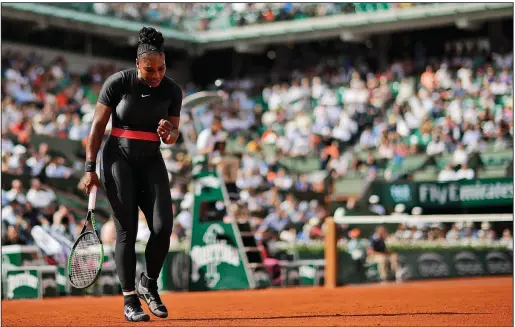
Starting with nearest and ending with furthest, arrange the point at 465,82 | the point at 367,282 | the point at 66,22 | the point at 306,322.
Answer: the point at 306,322 < the point at 367,282 < the point at 465,82 < the point at 66,22

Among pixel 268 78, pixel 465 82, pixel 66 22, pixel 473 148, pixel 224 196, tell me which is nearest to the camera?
pixel 224 196

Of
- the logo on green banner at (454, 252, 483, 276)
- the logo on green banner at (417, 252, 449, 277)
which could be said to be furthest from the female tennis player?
the logo on green banner at (454, 252, 483, 276)

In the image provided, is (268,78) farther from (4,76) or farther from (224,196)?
(224,196)

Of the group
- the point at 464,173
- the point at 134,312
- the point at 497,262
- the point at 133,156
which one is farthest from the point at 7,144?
the point at 134,312

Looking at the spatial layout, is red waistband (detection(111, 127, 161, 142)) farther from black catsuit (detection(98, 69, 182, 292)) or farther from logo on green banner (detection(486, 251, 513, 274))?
logo on green banner (detection(486, 251, 513, 274))

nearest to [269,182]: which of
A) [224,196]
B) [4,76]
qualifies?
[4,76]

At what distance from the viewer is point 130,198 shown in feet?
27.3

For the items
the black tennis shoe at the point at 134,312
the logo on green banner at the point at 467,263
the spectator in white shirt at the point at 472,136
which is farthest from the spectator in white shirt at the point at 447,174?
the black tennis shoe at the point at 134,312

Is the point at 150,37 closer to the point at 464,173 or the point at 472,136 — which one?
the point at 464,173

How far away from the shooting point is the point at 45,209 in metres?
19.2

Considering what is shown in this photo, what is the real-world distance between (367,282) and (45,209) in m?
6.26

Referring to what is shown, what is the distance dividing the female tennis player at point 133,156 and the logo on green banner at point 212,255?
25.6 ft

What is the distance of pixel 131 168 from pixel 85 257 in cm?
83

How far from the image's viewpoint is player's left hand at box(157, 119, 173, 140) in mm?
8078
